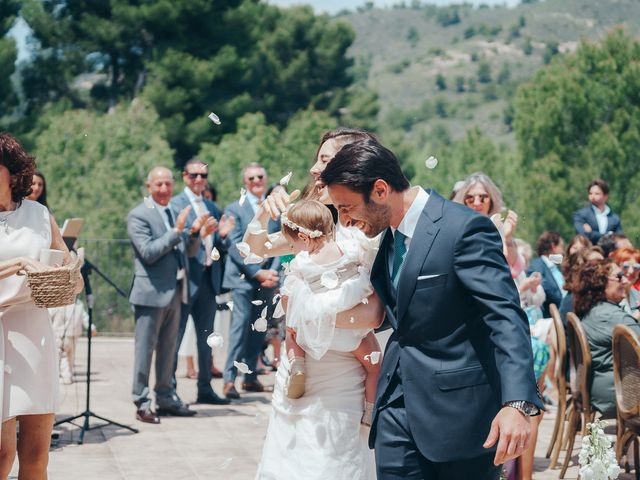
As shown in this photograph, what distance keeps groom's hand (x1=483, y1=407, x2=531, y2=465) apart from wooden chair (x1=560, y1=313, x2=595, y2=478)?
4327 millimetres

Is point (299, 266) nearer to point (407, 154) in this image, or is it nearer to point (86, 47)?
point (86, 47)

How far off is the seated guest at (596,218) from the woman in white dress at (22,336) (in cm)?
991

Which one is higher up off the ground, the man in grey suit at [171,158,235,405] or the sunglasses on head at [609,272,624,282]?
the sunglasses on head at [609,272,624,282]

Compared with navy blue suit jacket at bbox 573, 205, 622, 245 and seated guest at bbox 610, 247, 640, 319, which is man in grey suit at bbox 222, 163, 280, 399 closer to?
seated guest at bbox 610, 247, 640, 319

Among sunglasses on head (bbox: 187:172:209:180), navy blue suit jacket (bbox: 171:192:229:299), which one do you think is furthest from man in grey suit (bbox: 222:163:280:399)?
sunglasses on head (bbox: 187:172:209:180)

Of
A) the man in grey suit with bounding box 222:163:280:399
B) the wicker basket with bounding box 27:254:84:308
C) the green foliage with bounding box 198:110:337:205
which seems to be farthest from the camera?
the green foliage with bounding box 198:110:337:205

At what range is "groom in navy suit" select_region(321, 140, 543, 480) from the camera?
13.0 ft

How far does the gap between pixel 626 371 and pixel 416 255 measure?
3.87 m

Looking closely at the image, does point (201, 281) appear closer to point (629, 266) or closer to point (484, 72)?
point (629, 266)

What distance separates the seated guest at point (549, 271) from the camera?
11719 mm

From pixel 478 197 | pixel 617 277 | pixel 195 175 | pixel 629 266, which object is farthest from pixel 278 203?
pixel 195 175

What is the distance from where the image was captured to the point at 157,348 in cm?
1014

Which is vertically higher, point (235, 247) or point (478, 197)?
point (478, 197)

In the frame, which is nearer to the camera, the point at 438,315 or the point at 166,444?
the point at 438,315
